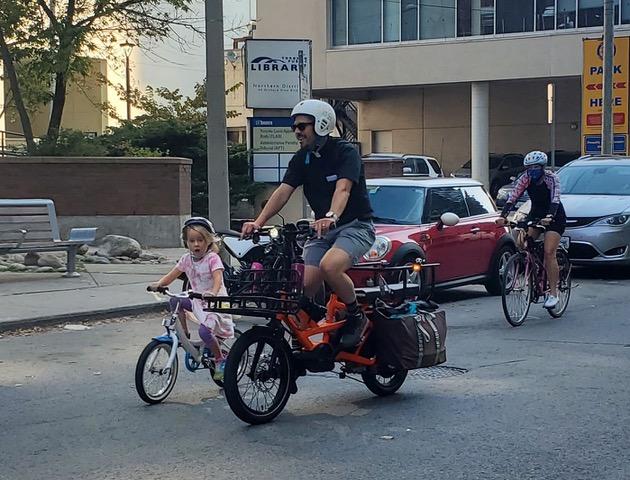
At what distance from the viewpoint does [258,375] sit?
6.38 meters

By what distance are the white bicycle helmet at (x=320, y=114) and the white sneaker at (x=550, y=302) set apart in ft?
16.9

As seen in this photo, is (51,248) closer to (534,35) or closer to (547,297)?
(547,297)

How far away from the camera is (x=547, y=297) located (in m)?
11.1

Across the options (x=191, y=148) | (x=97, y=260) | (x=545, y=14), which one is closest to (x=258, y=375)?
(x=97, y=260)

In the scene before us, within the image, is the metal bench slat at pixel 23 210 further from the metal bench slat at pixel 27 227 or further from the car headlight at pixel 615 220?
the car headlight at pixel 615 220

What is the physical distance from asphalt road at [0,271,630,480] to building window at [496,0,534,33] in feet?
102

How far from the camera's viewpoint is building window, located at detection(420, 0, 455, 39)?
130ft

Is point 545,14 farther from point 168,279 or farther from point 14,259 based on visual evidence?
point 168,279

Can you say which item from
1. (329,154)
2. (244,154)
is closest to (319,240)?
(329,154)

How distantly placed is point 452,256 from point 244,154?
40.3ft

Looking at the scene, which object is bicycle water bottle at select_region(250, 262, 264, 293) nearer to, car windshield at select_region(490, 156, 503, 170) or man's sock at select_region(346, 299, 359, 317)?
man's sock at select_region(346, 299, 359, 317)

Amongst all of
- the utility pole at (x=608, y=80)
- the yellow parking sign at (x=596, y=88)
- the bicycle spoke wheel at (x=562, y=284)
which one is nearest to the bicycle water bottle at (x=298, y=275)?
the bicycle spoke wheel at (x=562, y=284)

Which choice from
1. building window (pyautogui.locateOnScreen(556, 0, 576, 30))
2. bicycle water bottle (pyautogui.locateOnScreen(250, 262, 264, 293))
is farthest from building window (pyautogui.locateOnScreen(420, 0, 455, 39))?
bicycle water bottle (pyautogui.locateOnScreen(250, 262, 264, 293))

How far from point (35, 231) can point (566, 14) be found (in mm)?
28983
